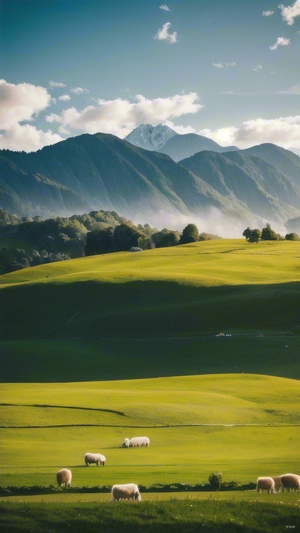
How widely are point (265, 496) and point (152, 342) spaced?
61.2 m

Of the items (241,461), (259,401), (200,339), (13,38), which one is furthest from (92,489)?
(200,339)

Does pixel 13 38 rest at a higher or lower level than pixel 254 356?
higher

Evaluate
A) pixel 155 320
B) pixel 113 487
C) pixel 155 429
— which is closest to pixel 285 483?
pixel 113 487

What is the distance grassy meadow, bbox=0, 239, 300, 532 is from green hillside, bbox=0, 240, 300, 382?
250 millimetres

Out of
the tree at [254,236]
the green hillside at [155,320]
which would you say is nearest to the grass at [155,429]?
the green hillside at [155,320]

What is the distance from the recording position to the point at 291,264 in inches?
5369

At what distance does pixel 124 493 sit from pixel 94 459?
7.84 m

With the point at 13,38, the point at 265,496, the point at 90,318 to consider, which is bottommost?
the point at 265,496

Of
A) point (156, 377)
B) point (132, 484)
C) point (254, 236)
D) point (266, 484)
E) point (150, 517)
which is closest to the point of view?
point (150, 517)

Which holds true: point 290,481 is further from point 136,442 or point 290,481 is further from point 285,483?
point 136,442

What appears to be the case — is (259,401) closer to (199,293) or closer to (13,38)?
(13,38)

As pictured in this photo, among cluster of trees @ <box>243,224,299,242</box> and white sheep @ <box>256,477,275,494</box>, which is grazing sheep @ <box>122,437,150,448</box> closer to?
white sheep @ <box>256,477,275,494</box>

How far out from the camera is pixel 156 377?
70875 mm

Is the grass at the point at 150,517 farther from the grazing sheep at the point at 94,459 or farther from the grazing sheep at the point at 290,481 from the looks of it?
the grazing sheep at the point at 94,459
